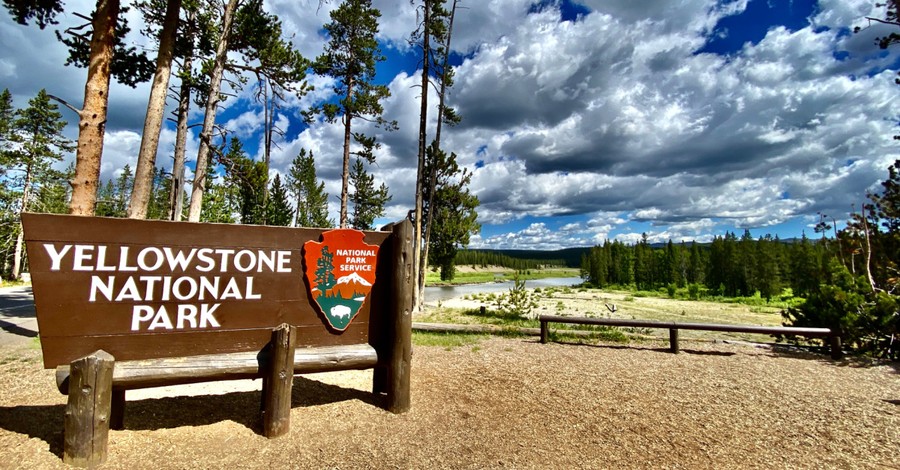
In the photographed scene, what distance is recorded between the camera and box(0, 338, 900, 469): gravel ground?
3506 mm

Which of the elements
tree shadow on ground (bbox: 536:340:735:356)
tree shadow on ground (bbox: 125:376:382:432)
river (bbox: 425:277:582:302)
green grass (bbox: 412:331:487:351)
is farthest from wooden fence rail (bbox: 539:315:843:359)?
river (bbox: 425:277:582:302)

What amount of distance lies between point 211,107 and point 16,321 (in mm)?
9301

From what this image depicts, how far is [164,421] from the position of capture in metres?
4.07

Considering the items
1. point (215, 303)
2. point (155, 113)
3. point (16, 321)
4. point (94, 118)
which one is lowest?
point (16, 321)

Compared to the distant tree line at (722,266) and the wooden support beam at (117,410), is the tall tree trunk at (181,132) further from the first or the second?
the distant tree line at (722,266)

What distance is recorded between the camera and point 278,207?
36125mm

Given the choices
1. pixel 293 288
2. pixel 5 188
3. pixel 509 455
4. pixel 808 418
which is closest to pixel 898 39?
pixel 808 418

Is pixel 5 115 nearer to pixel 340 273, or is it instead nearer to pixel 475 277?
pixel 340 273

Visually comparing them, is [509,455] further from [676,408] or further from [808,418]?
[808,418]

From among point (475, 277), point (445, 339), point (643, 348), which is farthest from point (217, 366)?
point (475, 277)

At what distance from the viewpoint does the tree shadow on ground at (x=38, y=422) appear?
3508mm

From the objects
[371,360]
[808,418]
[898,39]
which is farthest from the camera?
[898,39]

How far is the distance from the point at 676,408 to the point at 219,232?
5.88 meters

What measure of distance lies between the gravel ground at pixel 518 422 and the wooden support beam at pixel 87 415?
161 millimetres
